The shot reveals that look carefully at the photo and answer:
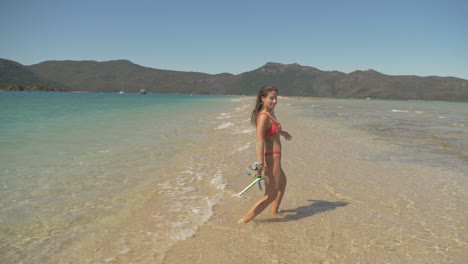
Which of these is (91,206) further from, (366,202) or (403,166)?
(403,166)

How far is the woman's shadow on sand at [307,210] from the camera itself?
532 centimetres

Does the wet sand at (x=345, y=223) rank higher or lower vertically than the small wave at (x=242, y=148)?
higher

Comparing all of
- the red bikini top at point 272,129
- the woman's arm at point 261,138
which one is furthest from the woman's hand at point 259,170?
the red bikini top at point 272,129

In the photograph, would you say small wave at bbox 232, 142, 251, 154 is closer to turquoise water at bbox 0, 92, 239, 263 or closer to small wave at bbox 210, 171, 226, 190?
turquoise water at bbox 0, 92, 239, 263

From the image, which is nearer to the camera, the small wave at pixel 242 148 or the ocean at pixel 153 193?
the ocean at pixel 153 193

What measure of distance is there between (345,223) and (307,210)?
0.74 m

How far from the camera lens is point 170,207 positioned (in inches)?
228

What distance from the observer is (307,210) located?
569 cm

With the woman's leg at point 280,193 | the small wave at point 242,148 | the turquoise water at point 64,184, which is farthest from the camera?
the small wave at point 242,148

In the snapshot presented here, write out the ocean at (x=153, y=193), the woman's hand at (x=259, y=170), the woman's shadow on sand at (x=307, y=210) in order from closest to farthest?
the ocean at (x=153, y=193)
the woman's hand at (x=259, y=170)
the woman's shadow on sand at (x=307, y=210)

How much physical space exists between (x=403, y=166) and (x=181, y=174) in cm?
Answer: 585

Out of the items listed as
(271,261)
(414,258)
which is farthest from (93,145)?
(414,258)

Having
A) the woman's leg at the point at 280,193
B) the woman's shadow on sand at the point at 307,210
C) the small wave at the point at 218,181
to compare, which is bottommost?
the small wave at the point at 218,181

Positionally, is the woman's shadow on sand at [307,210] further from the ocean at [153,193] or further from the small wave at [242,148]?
the small wave at [242,148]
